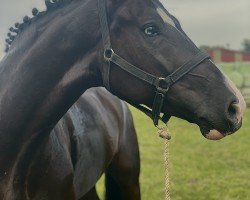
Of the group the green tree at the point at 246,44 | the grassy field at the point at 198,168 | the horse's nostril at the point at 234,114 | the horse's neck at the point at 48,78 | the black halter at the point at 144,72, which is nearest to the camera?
the horse's nostril at the point at 234,114

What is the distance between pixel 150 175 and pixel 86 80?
5.13 meters

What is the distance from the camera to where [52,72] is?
2.95 meters

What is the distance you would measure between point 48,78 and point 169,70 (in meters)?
0.74

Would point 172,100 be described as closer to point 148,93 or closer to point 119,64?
point 148,93

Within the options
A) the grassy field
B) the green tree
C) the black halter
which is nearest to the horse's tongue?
the black halter

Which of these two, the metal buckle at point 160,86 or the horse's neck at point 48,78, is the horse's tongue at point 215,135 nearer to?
the metal buckle at point 160,86

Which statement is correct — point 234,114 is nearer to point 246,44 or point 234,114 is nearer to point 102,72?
point 102,72

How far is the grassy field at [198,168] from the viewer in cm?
673

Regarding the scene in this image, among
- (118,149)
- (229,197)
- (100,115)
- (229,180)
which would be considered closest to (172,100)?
(100,115)

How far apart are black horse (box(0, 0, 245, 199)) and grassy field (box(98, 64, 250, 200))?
3765 mm

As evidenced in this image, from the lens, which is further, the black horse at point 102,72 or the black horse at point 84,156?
the black horse at point 84,156

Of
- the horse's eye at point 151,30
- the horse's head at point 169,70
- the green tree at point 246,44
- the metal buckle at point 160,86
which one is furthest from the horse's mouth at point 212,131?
the green tree at point 246,44

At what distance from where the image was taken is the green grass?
265 inches

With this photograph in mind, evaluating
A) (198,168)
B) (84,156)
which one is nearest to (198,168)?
(198,168)
